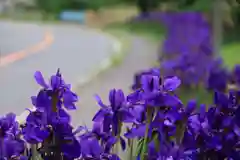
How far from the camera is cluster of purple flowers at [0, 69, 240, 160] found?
241 centimetres

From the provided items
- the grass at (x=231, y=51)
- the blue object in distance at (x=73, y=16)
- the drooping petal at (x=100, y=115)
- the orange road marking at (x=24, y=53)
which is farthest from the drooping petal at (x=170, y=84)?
the blue object in distance at (x=73, y=16)

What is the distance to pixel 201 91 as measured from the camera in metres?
9.23

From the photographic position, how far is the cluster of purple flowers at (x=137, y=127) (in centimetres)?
241

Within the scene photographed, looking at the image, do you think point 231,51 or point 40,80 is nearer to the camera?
point 40,80

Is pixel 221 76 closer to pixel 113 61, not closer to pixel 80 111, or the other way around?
pixel 80 111

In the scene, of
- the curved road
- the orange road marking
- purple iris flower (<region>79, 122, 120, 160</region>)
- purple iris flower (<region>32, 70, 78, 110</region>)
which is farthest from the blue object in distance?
purple iris flower (<region>32, 70, 78, 110</region>)

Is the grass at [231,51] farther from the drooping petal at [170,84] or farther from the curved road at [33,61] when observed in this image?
the drooping petal at [170,84]

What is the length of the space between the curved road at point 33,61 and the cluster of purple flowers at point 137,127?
236 inches

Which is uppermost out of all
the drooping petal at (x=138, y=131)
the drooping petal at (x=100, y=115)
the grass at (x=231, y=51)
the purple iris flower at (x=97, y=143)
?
the drooping petal at (x=100, y=115)

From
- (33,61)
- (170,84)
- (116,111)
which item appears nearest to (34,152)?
(116,111)

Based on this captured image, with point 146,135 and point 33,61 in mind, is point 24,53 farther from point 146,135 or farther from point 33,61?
point 146,135

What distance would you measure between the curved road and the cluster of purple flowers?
6005 mm

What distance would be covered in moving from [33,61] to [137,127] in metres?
15.5

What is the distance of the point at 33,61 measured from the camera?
17859 millimetres
